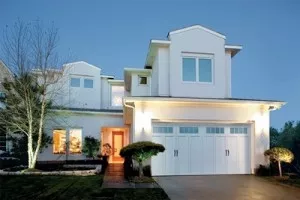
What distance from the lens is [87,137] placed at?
20812mm

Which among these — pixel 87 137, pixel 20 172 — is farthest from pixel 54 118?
pixel 20 172

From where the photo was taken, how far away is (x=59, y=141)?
20844 mm

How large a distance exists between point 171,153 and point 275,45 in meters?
77.5

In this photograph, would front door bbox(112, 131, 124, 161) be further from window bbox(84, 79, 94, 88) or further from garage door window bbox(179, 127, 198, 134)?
garage door window bbox(179, 127, 198, 134)

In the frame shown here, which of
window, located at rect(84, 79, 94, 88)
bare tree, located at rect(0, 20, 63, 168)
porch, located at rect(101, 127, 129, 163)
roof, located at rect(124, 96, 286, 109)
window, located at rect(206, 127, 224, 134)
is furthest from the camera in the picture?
window, located at rect(84, 79, 94, 88)

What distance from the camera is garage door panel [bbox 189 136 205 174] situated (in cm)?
1433

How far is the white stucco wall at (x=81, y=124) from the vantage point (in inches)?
798

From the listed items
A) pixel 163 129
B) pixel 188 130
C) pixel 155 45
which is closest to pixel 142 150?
pixel 163 129

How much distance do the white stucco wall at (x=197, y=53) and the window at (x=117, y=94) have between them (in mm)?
10826

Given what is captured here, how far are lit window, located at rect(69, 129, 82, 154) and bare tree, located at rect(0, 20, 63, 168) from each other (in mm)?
4002

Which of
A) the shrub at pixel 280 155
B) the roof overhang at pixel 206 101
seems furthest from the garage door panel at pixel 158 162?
the shrub at pixel 280 155

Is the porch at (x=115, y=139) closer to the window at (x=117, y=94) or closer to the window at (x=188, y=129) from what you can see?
the window at (x=117, y=94)

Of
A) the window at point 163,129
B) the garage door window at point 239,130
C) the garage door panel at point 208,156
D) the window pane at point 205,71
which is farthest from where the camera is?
the window pane at point 205,71

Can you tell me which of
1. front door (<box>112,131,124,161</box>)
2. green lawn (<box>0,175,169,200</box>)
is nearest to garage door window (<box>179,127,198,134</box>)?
green lawn (<box>0,175,169,200</box>)
